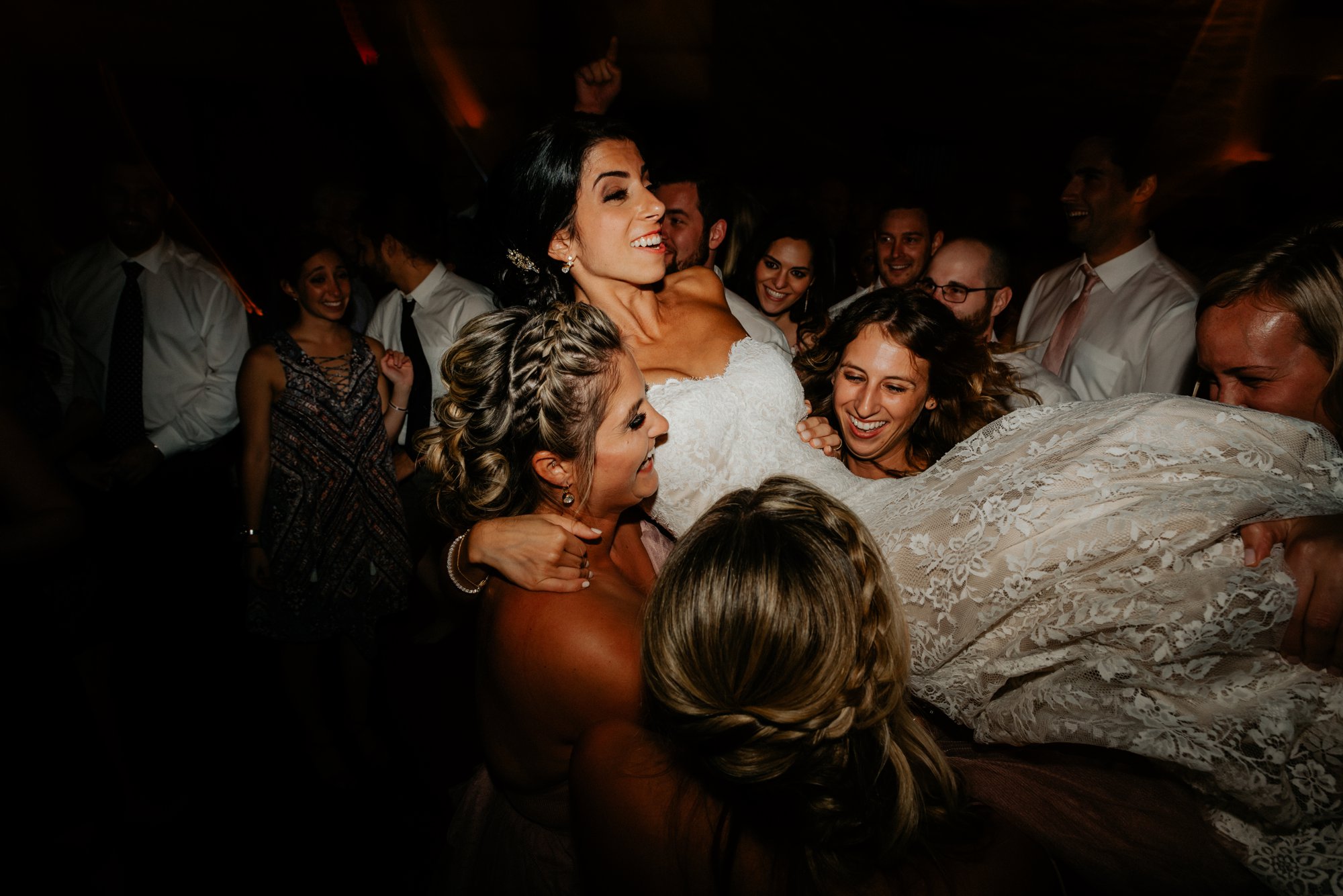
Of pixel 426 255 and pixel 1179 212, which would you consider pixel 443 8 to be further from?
pixel 1179 212

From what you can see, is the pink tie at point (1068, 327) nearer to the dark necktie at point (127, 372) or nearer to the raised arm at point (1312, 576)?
the raised arm at point (1312, 576)

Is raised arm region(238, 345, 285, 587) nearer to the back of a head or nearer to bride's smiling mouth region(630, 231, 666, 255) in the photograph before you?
bride's smiling mouth region(630, 231, 666, 255)

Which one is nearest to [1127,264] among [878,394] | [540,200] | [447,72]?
[878,394]

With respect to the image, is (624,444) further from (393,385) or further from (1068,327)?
(1068,327)

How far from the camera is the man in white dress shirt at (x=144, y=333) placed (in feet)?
9.86

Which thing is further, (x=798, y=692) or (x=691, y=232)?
(x=691, y=232)

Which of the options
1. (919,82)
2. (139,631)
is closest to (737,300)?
(139,631)

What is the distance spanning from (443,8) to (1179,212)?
4.61 meters

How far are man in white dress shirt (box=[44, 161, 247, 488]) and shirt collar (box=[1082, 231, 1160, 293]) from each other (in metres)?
4.10

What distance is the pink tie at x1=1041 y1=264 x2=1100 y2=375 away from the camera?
121 inches

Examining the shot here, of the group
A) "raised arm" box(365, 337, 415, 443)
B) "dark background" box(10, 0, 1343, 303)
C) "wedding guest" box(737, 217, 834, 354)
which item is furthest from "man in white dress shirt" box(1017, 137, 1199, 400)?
"raised arm" box(365, 337, 415, 443)

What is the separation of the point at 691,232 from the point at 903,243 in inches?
48.2

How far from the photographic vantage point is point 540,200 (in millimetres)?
1802

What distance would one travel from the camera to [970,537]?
1.16 meters
